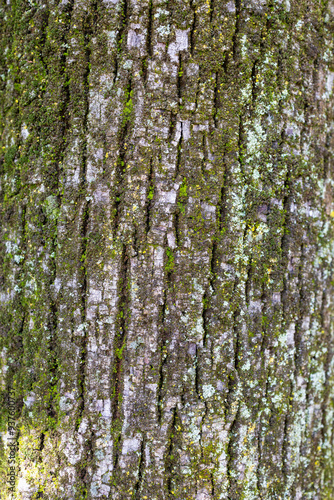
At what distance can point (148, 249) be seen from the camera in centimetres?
122

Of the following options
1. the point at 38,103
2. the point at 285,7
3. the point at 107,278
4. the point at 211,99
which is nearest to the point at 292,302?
the point at 107,278

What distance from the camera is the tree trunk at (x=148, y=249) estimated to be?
48.3 inches

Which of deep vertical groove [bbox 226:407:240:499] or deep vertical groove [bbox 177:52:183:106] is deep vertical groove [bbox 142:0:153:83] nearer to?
deep vertical groove [bbox 177:52:183:106]

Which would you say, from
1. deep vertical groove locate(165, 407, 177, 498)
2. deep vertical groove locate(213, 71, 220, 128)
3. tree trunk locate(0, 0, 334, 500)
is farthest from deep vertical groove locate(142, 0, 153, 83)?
deep vertical groove locate(165, 407, 177, 498)

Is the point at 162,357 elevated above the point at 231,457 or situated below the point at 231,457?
above

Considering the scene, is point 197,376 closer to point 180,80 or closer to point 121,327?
point 121,327

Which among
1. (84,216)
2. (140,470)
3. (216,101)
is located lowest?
(140,470)

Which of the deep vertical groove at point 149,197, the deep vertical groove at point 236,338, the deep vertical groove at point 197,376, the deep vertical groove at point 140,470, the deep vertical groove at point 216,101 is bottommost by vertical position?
the deep vertical groove at point 140,470

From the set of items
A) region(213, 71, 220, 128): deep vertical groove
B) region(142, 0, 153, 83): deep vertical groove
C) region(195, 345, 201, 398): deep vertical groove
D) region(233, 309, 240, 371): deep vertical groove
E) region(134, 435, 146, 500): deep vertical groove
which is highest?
region(142, 0, 153, 83): deep vertical groove

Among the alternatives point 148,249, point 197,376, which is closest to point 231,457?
point 197,376

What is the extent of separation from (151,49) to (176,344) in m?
1.07

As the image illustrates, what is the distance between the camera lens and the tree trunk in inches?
48.3

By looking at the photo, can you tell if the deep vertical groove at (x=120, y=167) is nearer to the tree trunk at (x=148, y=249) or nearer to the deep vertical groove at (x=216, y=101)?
the tree trunk at (x=148, y=249)

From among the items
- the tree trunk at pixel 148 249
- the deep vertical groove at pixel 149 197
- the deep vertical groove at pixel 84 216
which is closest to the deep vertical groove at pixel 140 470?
the tree trunk at pixel 148 249
